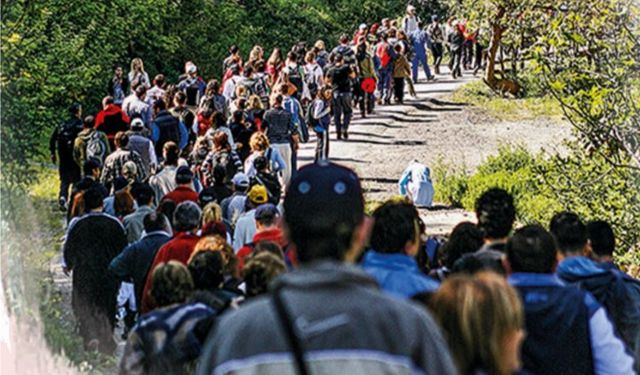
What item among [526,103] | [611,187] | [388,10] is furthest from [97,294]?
[388,10]

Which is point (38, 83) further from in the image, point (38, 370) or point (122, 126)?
point (38, 370)

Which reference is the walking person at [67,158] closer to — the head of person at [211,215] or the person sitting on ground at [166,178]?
the person sitting on ground at [166,178]

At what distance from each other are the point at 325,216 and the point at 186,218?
438 cm

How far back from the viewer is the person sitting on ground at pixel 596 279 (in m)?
5.53

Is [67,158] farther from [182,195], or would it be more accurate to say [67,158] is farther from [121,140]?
[182,195]

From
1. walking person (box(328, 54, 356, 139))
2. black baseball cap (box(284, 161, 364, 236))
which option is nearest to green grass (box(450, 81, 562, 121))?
walking person (box(328, 54, 356, 139))

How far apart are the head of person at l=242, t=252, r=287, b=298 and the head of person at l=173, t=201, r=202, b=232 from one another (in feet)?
7.91

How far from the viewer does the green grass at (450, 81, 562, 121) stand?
916 inches

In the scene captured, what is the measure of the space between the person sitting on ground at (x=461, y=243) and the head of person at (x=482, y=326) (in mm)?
2443

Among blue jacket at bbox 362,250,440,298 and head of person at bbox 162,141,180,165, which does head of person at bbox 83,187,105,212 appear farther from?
blue jacket at bbox 362,250,440,298

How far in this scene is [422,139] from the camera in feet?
71.6

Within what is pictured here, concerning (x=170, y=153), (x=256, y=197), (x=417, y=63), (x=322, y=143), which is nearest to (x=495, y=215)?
(x=256, y=197)

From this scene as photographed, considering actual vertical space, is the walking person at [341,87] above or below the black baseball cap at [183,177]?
below

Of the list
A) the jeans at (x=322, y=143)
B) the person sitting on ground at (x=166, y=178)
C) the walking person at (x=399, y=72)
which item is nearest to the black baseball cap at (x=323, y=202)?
the person sitting on ground at (x=166, y=178)
